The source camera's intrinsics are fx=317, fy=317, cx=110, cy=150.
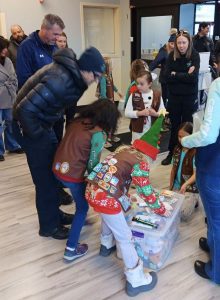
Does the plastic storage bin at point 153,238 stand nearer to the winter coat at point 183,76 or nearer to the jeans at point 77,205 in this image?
the jeans at point 77,205

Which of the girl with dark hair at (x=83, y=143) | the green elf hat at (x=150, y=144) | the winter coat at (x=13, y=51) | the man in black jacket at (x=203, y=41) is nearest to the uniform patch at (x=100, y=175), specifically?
the girl with dark hair at (x=83, y=143)

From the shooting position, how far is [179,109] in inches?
131

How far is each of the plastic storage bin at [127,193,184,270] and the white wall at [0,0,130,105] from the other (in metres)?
4.38

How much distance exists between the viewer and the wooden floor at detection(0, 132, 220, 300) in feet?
5.68

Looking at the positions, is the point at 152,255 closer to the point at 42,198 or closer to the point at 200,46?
the point at 42,198

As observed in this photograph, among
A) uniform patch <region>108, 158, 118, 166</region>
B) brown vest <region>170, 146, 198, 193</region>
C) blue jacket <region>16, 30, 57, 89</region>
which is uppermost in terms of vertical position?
blue jacket <region>16, 30, 57, 89</region>

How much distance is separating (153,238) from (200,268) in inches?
13.1

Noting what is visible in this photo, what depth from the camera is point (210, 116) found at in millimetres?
1366

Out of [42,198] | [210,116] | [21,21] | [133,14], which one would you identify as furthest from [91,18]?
[210,116]

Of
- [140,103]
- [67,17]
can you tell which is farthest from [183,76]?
[67,17]

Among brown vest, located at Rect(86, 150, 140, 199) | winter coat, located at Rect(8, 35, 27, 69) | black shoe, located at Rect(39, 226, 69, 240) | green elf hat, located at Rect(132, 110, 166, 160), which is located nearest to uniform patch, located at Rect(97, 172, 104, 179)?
brown vest, located at Rect(86, 150, 140, 199)

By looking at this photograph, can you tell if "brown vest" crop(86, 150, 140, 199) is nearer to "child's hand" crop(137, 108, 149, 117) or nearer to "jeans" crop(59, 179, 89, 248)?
"jeans" crop(59, 179, 89, 248)

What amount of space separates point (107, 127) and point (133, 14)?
5.41m

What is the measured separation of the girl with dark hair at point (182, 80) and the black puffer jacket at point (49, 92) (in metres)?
1.70
